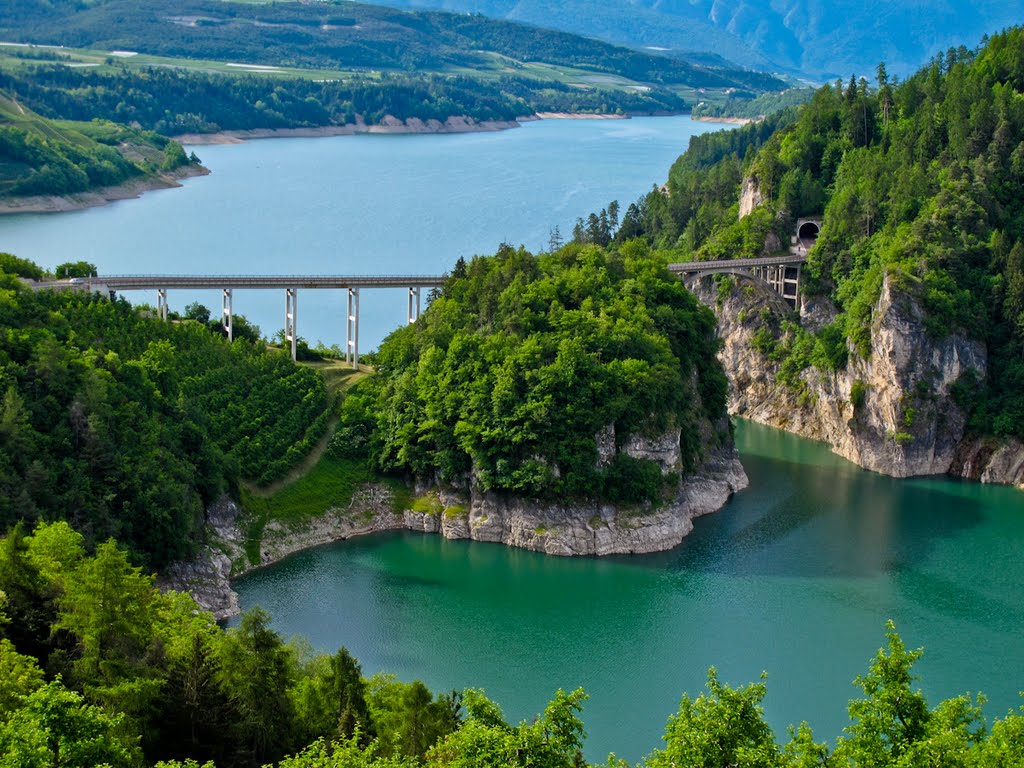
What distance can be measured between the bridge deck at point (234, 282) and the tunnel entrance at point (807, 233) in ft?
76.0

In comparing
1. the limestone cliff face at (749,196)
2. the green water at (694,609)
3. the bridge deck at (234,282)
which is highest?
the limestone cliff face at (749,196)

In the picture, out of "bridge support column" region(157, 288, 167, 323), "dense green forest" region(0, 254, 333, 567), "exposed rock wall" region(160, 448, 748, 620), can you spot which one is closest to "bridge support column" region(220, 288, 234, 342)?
"dense green forest" region(0, 254, 333, 567)

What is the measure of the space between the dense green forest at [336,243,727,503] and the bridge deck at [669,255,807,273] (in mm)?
11519

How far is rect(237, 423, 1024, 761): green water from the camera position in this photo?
154ft

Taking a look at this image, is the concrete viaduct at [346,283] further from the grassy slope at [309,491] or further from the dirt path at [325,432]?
the grassy slope at [309,491]

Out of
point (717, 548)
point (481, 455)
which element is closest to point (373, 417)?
point (481, 455)

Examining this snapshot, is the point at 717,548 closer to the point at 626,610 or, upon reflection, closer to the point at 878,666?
the point at 626,610

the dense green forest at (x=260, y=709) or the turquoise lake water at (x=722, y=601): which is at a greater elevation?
the dense green forest at (x=260, y=709)

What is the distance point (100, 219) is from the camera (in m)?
120

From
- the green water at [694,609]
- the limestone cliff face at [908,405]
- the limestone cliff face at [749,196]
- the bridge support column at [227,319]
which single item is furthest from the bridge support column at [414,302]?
the limestone cliff face at [749,196]

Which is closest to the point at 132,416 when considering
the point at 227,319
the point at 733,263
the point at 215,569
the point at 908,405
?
the point at 215,569

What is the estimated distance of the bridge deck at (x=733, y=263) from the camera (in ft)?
269

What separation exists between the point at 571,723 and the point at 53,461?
28673mm

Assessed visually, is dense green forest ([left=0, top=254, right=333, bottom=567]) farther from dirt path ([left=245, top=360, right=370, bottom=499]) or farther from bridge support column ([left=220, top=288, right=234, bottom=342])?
bridge support column ([left=220, top=288, right=234, bottom=342])
